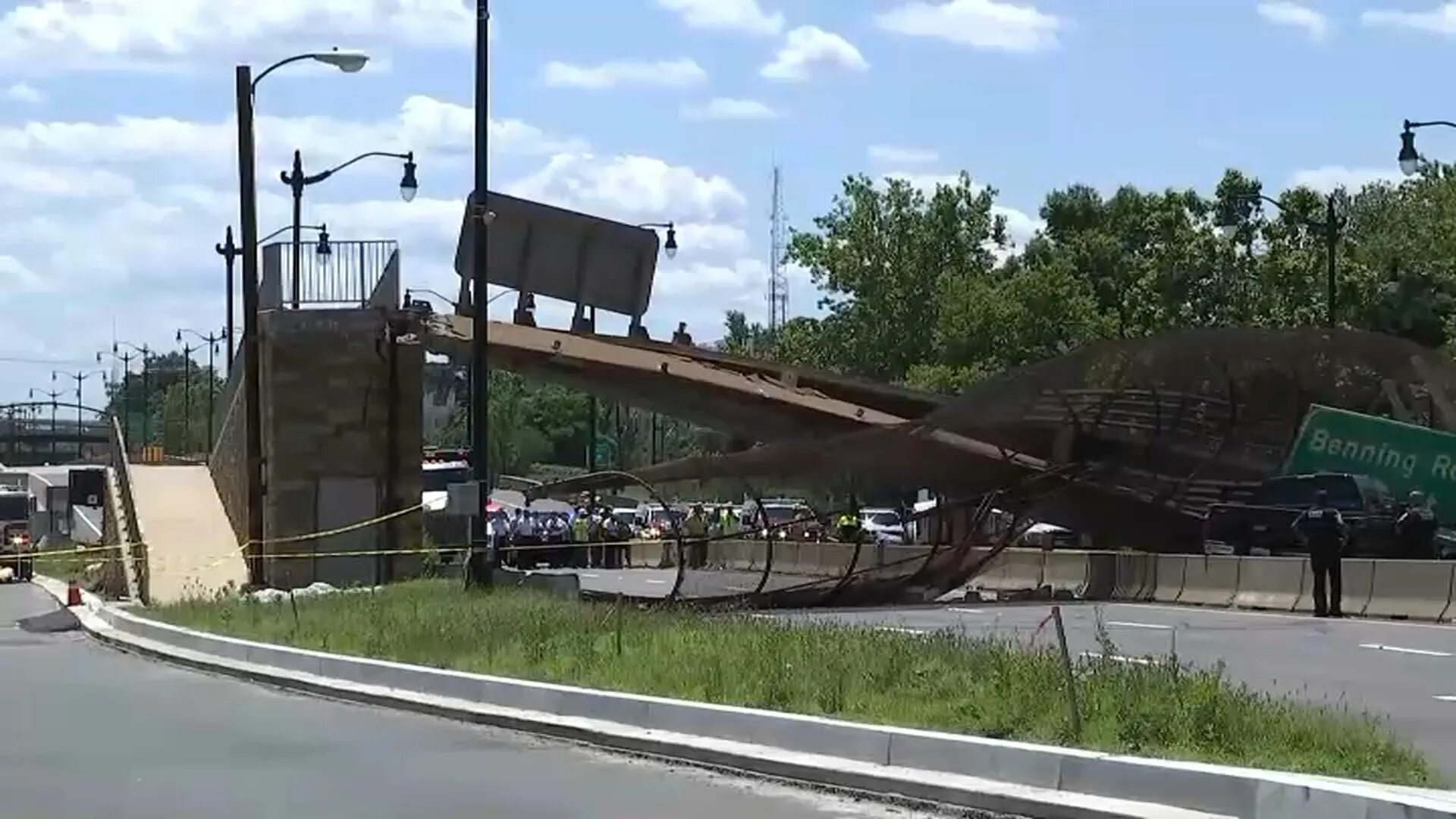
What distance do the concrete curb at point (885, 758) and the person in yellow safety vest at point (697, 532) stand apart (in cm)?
3085

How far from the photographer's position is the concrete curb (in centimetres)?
1076

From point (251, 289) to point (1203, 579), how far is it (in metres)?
18.2

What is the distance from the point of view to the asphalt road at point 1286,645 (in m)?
17.9

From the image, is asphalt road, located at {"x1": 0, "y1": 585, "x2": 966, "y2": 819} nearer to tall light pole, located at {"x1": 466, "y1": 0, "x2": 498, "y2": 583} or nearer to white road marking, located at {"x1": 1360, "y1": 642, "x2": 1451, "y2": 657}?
tall light pole, located at {"x1": 466, "y1": 0, "x2": 498, "y2": 583}

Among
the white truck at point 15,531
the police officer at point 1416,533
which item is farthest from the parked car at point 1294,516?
the white truck at point 15,531

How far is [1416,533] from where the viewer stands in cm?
3962

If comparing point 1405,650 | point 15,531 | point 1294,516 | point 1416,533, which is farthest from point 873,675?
point 15,531

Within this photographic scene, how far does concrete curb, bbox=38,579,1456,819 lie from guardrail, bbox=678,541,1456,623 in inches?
665

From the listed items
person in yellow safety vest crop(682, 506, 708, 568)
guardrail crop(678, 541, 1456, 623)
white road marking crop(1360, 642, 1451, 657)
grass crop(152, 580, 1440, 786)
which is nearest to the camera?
grass crop(152, 580, 1440, 786)

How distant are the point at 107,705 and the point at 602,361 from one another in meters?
21.1

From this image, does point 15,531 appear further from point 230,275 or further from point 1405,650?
point 1405,650

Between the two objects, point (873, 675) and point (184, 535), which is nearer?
point (873, 675)

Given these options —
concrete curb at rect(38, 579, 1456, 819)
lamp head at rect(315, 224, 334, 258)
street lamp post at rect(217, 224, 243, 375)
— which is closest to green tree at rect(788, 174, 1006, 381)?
street lamp post at rect(217, 224, 243, 375)

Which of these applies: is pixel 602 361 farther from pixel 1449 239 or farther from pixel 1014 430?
pixel 1449 239
